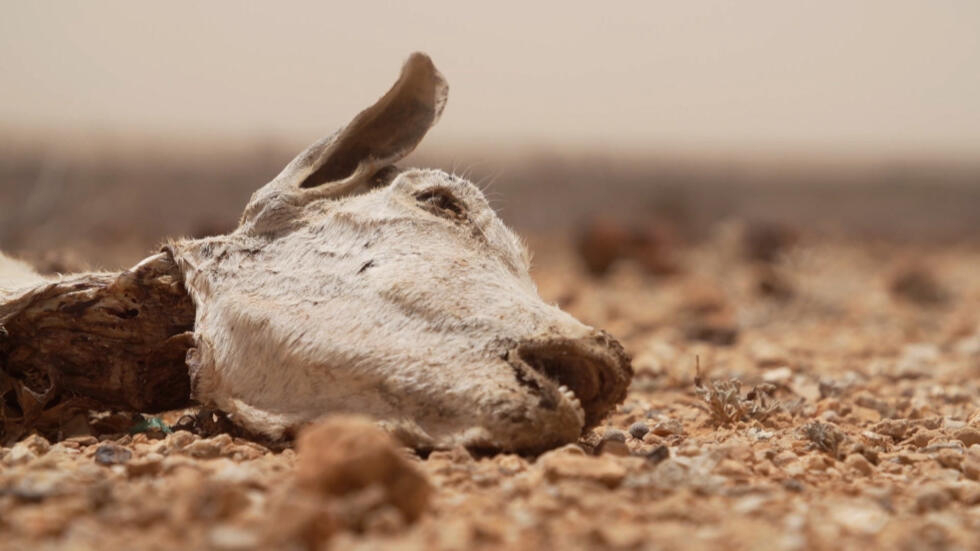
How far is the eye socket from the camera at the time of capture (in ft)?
13.2

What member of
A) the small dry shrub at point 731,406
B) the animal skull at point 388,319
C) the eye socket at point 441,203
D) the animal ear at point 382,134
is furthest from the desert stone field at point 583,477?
the animal ear at point 382,134

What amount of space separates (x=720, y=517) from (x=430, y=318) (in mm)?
1268

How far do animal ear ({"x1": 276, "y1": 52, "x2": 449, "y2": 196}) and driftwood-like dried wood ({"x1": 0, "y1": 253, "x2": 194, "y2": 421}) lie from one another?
0.75 meters

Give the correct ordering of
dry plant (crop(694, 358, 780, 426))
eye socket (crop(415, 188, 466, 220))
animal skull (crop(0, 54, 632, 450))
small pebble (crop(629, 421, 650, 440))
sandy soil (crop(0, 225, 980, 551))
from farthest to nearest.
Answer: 1. dry plant (crop(694, 358, 780, 426))
2. small pebble (crop(629, 421, 650, 440))
3. eye socket (crop(415, 188, 466, 220))
4. animal skull (crop(0, 54, 632, 450))
5. sandy soil (crop(0, 225, 980, 551))

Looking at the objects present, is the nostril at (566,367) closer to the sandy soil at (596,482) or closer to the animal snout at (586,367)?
the animal snout at (586,367)

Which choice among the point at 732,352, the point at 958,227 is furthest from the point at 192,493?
the point at 958,227

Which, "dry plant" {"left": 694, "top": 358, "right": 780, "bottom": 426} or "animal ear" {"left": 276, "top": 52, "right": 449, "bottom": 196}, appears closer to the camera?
"animal ear" {"left": 276, "top": 52, "right": 449, "bottom": 196}

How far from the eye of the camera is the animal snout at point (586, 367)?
3.32 meters

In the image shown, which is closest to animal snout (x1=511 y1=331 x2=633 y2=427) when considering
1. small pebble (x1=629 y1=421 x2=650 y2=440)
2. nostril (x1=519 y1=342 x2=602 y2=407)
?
nostril (x1=519 y1=342 x2=602 y2=407)

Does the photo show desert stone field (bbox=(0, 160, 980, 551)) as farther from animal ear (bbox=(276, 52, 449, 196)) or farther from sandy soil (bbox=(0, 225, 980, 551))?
animal ear (bbox=(276, 52, 449, 196))

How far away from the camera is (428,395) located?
3.32 metres

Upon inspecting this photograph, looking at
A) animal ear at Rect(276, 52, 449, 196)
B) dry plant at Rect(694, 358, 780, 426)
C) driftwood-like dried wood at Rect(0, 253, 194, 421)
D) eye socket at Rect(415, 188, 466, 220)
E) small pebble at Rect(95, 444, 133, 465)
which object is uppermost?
animal ear at Rect(276, 52, 449, 196)

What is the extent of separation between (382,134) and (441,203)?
0.65m

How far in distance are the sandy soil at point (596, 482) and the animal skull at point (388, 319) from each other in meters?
0.15
